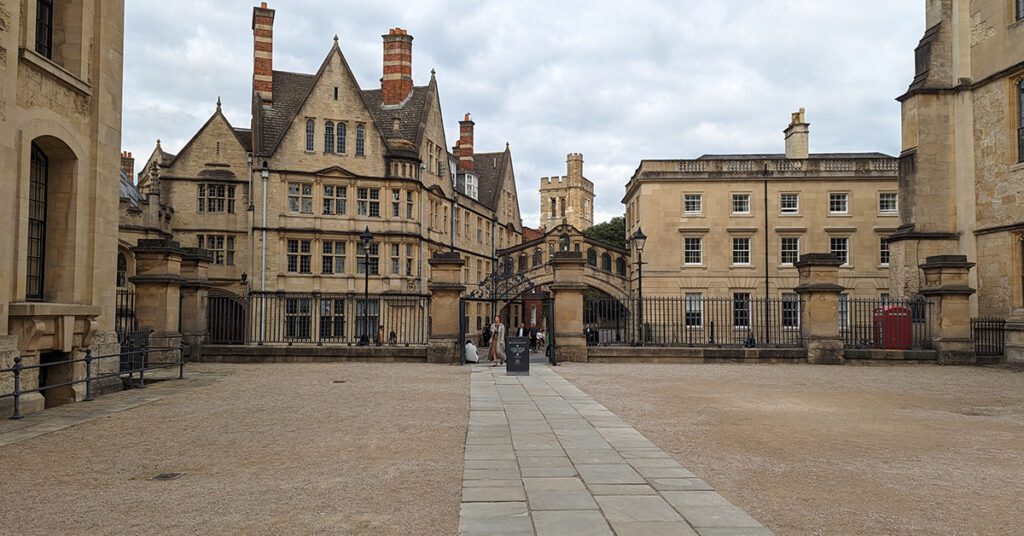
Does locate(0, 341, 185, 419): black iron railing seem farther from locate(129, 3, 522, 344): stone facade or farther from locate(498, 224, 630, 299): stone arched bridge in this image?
locate(498, 224, 630, 299): stone arched bridge

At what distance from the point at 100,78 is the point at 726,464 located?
14.1 meters

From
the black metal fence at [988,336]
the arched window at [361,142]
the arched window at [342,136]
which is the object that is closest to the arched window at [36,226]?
the arched window at [342,136]

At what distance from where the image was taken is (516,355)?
61.2 feet

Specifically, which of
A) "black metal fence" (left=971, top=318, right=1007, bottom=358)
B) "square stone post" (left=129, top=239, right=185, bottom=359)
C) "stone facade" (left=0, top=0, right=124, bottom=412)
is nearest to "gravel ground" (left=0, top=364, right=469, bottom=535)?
"stone facade" (left=0, top=0, right=124, bottom=412)

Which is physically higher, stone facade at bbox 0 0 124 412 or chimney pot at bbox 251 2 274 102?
chimney pot at bbox 251 2 274 102

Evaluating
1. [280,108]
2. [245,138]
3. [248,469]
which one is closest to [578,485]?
[248,469]

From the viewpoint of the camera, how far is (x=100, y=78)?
14.3m

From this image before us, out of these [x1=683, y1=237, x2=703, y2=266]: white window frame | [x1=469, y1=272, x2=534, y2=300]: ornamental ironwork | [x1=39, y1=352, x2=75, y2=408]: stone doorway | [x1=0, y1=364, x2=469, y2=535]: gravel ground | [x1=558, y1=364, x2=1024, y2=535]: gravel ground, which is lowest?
[x1=558, y1=364, x2=1024, y2=535]: gravel ground

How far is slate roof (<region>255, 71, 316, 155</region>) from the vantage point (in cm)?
3738

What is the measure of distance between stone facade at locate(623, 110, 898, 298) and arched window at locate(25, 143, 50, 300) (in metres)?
32.3

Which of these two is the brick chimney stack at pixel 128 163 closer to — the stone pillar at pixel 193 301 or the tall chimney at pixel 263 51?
the tall chimney at pixel 263 51

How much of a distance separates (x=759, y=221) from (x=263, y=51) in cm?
3038

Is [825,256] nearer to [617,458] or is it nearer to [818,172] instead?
[617,458]

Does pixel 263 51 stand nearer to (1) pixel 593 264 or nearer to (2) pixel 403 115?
(2) pixel 403 115
